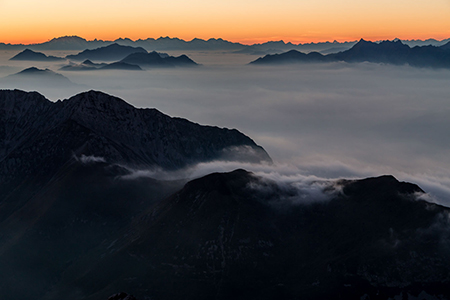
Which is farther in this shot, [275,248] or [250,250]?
[275,248]

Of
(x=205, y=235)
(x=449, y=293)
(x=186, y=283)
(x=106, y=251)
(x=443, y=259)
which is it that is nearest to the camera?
(x=449, y=293)

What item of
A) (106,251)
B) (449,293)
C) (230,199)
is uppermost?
(230,199)

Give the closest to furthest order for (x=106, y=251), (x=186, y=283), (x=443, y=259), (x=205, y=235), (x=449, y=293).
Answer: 1. (x=449, y=293)
2. (x=443, y=259)
3. (x=186, y=283)
4. (x=205, y=235)
5. (x=106, y=251)

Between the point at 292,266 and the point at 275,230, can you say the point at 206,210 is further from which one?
the point at 292,266

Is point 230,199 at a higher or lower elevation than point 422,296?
higher

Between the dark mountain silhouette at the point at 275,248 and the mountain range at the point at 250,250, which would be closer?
the dark mountain silhouette at the point at 275,248

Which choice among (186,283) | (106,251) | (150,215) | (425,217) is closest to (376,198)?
(425,217)

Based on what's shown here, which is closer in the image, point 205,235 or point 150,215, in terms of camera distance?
point 205,235

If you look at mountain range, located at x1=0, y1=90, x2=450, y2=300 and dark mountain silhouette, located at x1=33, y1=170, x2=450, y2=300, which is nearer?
dark mountain silhouette, located at x1=33, y1=170, x2=450, y2=300
